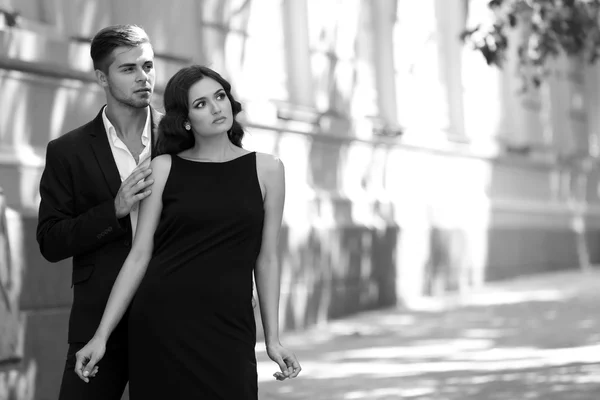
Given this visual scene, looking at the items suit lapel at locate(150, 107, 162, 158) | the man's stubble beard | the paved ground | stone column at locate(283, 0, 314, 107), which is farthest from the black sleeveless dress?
stone column at locate(283, 0, 314, 107)

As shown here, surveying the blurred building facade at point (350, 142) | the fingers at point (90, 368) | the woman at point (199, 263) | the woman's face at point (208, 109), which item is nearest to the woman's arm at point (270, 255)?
the woman at point (199, 263)

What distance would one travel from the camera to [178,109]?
3.89 meters

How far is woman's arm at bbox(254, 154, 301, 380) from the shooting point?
3.84 meters

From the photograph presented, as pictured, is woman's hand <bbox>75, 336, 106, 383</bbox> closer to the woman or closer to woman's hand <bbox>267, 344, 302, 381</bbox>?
the woman

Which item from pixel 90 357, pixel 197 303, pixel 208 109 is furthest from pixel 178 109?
pixel 90 357

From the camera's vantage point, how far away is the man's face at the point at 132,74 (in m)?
3.99

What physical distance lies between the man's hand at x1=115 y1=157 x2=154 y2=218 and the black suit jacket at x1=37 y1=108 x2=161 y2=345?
0.03 m

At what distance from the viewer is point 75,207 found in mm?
4031

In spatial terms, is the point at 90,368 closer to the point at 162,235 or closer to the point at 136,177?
the point at 162,235

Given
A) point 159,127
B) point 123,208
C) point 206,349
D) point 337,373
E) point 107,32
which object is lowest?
point 337,373

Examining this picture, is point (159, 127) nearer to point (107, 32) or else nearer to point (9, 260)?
point (107, 32)

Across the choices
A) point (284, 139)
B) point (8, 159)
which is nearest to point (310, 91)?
point (284, 139)

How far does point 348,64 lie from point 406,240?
2180 mm

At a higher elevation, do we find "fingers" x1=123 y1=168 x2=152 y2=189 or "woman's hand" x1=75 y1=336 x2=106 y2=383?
"fingers" x1=123 y1=168 x2=152 y2=189
